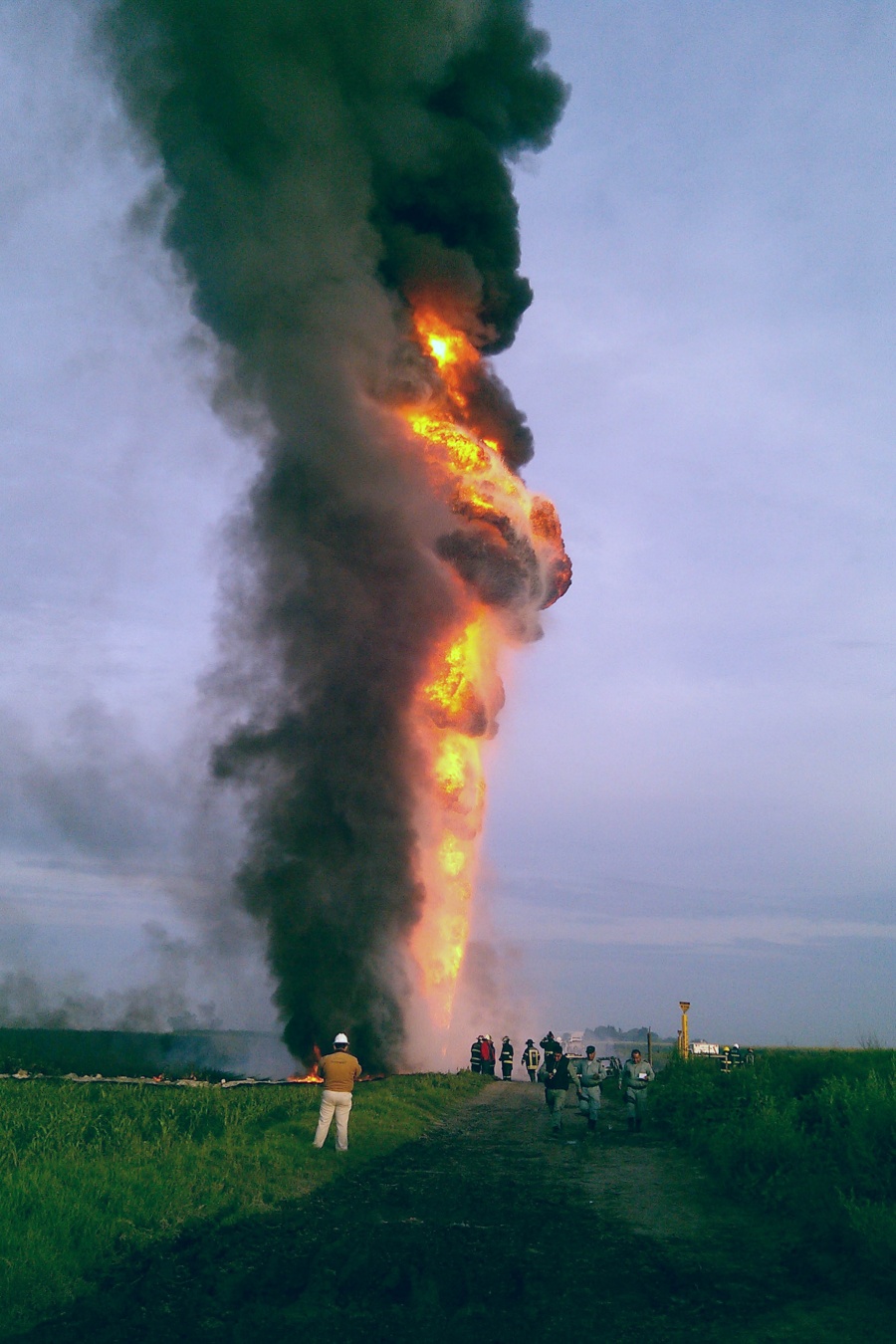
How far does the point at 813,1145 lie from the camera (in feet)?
51.1

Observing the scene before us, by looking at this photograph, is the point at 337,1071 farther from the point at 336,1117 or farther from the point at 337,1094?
the point at 336,1117

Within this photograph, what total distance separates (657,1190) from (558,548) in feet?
123

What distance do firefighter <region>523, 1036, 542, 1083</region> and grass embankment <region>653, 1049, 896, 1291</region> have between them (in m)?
22.4

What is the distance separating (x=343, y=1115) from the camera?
16.8m

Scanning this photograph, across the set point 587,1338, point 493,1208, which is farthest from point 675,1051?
point 587,1338

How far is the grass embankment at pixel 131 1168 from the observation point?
9430 mm

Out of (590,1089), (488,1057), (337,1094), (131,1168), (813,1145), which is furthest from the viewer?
(488,1057)

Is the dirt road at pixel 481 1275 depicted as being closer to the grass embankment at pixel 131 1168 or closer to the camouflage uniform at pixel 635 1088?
the grass embankment at pixel 131 1168

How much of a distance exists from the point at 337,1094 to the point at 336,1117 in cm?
41

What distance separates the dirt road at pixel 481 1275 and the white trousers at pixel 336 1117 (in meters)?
1.47

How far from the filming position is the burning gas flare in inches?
1783

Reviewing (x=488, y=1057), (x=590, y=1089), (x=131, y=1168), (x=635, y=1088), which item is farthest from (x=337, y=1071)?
(x=488, y=1057)

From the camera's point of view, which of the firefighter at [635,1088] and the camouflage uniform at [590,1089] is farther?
the firefighter at [635,1088]

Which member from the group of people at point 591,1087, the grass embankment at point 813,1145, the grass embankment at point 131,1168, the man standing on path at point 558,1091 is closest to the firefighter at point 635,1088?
the group of people at point 591,1087
